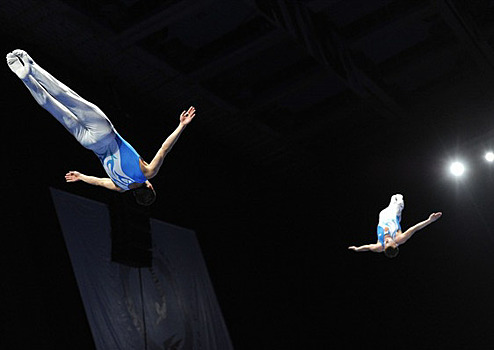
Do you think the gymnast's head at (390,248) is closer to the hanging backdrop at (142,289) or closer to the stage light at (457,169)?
the hanging backdrop at (142,289)

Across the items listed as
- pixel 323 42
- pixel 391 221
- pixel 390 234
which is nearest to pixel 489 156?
pixel 323 42

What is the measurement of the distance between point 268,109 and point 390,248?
5.00 meters

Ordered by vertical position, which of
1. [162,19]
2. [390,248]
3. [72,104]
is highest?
[162,19]

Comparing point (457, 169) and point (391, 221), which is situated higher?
point (457, 169)

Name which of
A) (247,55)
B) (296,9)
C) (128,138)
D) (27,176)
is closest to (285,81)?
(247,55)

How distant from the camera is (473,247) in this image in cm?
1262

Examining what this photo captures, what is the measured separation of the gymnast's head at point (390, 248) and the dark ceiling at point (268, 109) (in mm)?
3343

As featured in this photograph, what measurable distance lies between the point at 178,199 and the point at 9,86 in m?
3.50

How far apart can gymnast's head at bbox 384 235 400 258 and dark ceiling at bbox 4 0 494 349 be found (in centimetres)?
334

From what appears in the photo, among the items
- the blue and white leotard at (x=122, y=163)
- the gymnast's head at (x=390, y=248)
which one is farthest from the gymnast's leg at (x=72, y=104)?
the gymnast's head at (x=390, y=248)

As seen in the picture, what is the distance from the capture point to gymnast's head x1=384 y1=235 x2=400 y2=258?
8.58 metres

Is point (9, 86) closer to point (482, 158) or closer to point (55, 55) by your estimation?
point (55, 55)

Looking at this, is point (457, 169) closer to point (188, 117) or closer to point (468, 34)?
point (468, 34)

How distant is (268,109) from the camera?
12953 mm
